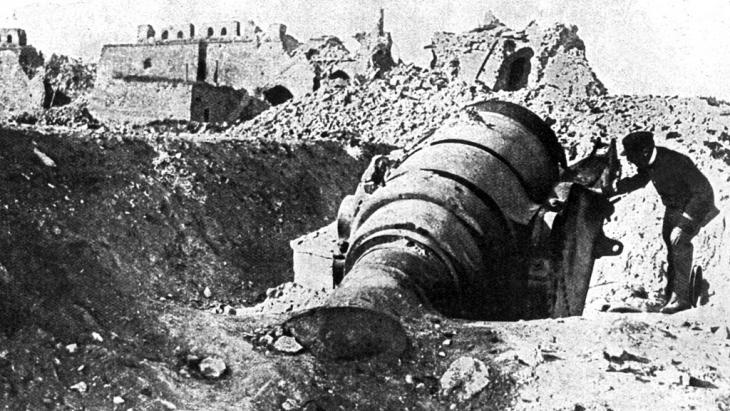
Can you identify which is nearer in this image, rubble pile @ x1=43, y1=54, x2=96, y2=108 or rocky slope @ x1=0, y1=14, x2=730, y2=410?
rocky slope @ x1=0, y1=14, x2=730, y2=410

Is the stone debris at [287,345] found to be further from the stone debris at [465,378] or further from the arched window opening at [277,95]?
the arched window opening at [277,95]

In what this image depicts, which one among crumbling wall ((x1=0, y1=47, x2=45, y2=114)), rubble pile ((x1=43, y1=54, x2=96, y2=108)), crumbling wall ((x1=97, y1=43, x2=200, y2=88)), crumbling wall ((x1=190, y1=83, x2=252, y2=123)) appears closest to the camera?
crumbling wall ((x1=190, y1=83, x2=252, y2=123))

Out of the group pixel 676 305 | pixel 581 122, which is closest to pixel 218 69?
pixel 581 122

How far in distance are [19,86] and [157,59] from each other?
7581mm

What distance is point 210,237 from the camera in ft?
37.8

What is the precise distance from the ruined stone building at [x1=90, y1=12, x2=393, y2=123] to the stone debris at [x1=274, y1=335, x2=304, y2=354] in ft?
50.8

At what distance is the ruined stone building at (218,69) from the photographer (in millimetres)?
25141

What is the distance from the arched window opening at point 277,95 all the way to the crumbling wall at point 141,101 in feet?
19.7

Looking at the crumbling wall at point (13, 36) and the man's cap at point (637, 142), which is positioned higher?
the crumbling wall at point (13, 36)

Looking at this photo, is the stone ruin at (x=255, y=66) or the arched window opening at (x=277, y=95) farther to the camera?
the arched window opening at (x=277, y=95)

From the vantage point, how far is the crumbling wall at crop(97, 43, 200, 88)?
36250mm

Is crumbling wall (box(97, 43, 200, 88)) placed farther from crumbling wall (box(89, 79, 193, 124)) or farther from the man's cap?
the man's cap

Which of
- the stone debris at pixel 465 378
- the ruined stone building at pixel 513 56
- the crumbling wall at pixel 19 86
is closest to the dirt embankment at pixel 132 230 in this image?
the stone debris at pixel 465 378

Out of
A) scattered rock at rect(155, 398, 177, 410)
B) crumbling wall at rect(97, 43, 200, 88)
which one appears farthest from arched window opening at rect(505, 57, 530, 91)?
scattered rock at rect(155, 398, 177, 410)
